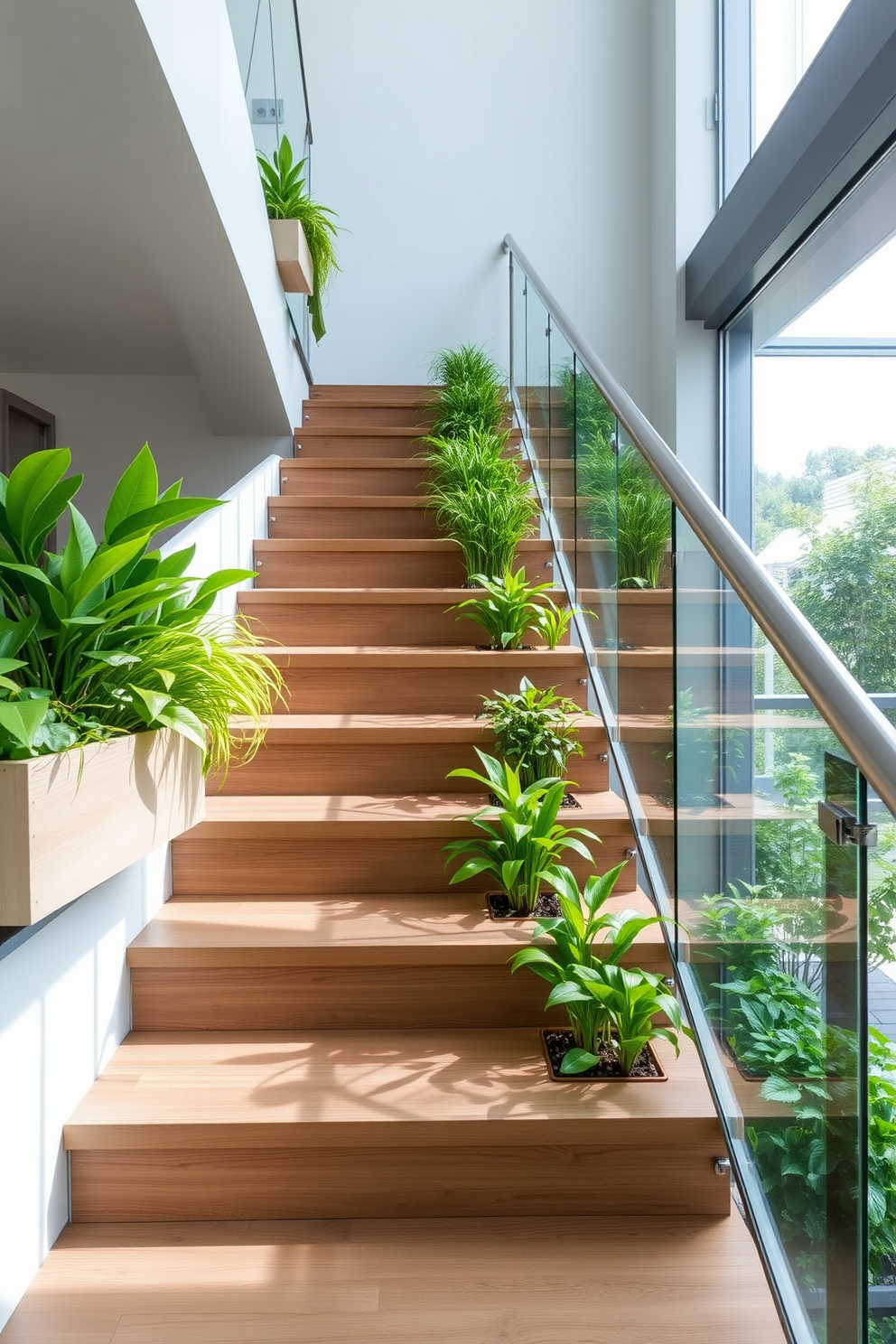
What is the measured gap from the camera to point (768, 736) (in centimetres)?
141

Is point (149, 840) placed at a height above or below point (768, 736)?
below

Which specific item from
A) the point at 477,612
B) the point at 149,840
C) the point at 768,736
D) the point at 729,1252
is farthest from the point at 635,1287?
the point at 477,612

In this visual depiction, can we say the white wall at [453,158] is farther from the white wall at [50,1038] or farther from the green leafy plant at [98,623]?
the white wall at [50,1038]

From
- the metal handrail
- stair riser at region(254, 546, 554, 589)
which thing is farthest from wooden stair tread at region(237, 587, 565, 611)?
the metal handrail

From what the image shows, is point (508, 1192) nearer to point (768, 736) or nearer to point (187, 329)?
point (768, 736)

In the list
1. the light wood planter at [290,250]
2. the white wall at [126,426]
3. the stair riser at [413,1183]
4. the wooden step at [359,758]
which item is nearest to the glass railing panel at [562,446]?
the wooden step at [359,758]

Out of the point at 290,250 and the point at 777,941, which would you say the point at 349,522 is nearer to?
the point at 290,250

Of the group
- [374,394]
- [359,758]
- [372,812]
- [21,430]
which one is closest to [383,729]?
[359,758]

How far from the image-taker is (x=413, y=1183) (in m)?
1.60

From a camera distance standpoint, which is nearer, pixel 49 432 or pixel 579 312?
pixel 49 432

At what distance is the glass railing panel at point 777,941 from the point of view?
3.72 feet

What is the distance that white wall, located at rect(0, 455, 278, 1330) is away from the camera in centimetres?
138

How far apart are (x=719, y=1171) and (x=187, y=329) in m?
3.12

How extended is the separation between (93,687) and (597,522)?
5.19 feet
